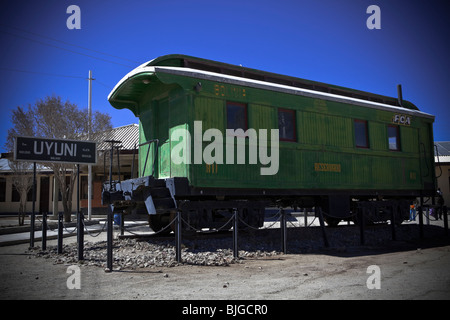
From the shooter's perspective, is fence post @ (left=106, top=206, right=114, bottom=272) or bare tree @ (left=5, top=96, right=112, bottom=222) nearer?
fence post @ (left=106, top=206, right=114, bottom=272)

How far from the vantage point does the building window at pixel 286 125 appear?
923 cm

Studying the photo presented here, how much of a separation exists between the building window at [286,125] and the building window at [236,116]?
40.8 inches

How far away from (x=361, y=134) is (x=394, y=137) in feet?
5.24

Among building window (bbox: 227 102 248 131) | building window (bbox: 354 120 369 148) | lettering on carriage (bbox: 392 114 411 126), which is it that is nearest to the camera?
building window (bbox: 227 102 248 131)

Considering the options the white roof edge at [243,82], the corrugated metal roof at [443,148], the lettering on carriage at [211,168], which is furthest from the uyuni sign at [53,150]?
the corrugated metal roof at [443,148]

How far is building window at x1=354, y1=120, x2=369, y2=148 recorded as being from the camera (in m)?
10.7

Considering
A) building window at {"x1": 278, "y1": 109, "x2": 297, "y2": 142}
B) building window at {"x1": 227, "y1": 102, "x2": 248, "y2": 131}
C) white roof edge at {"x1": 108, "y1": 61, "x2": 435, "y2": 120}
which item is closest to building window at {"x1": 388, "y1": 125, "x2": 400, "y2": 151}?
white roof edge at {"x1": 108, "y1": 61, "x2": 435, "y2": 120}

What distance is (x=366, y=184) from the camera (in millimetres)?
10734

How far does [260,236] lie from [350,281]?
436 cm

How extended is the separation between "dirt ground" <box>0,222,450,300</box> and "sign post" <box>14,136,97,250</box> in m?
2.31

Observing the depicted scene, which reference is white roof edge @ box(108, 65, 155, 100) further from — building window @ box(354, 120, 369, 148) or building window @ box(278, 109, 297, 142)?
building window @ box(354, 120, 369, 148)
